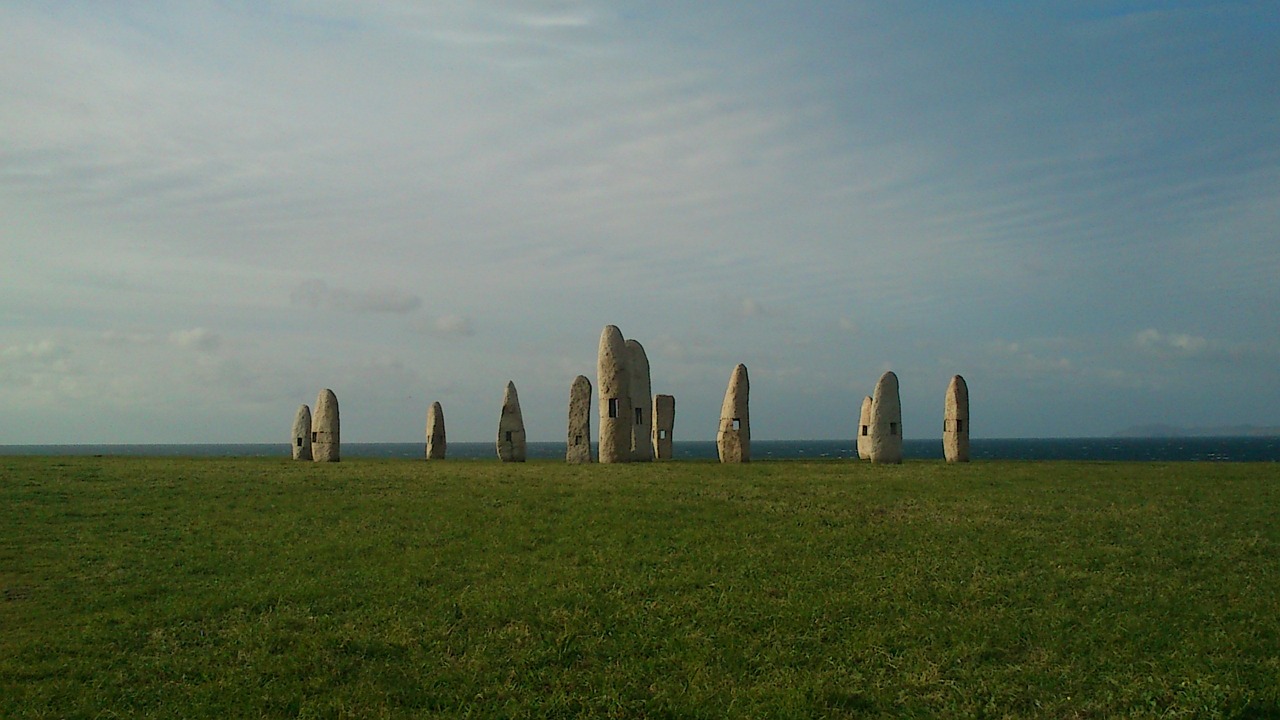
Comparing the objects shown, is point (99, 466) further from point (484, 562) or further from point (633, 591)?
point (633, 591)

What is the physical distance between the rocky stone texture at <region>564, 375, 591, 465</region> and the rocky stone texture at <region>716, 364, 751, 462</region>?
520cm

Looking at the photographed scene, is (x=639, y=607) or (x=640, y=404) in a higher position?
(x=640, y=404)

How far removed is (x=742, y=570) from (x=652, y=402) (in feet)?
→ 75.3

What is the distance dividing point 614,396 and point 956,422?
13.8 meters

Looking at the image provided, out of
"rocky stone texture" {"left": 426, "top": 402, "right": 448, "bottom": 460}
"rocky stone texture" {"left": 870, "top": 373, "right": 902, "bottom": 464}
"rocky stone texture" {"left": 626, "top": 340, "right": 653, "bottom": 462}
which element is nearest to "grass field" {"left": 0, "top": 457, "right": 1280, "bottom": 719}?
"rocky stone texture" {"left": 870, "top": 373, "right": 902, "bottom": 464}

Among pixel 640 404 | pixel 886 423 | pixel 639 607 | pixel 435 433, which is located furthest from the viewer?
pixel 435 433

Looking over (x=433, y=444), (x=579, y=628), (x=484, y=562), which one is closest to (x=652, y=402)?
(x=433, y=444)

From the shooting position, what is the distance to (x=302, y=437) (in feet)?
122

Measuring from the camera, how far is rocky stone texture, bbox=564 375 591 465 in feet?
112

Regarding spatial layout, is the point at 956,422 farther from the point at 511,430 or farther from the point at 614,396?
the point at 511,430

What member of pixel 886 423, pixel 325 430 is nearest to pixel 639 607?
pixel 886 423

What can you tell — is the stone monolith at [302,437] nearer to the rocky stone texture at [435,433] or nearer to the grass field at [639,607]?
the rocky stone texture at [435,433]

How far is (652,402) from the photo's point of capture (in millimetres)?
36375

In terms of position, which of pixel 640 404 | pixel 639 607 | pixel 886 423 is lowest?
pixel 639 607
